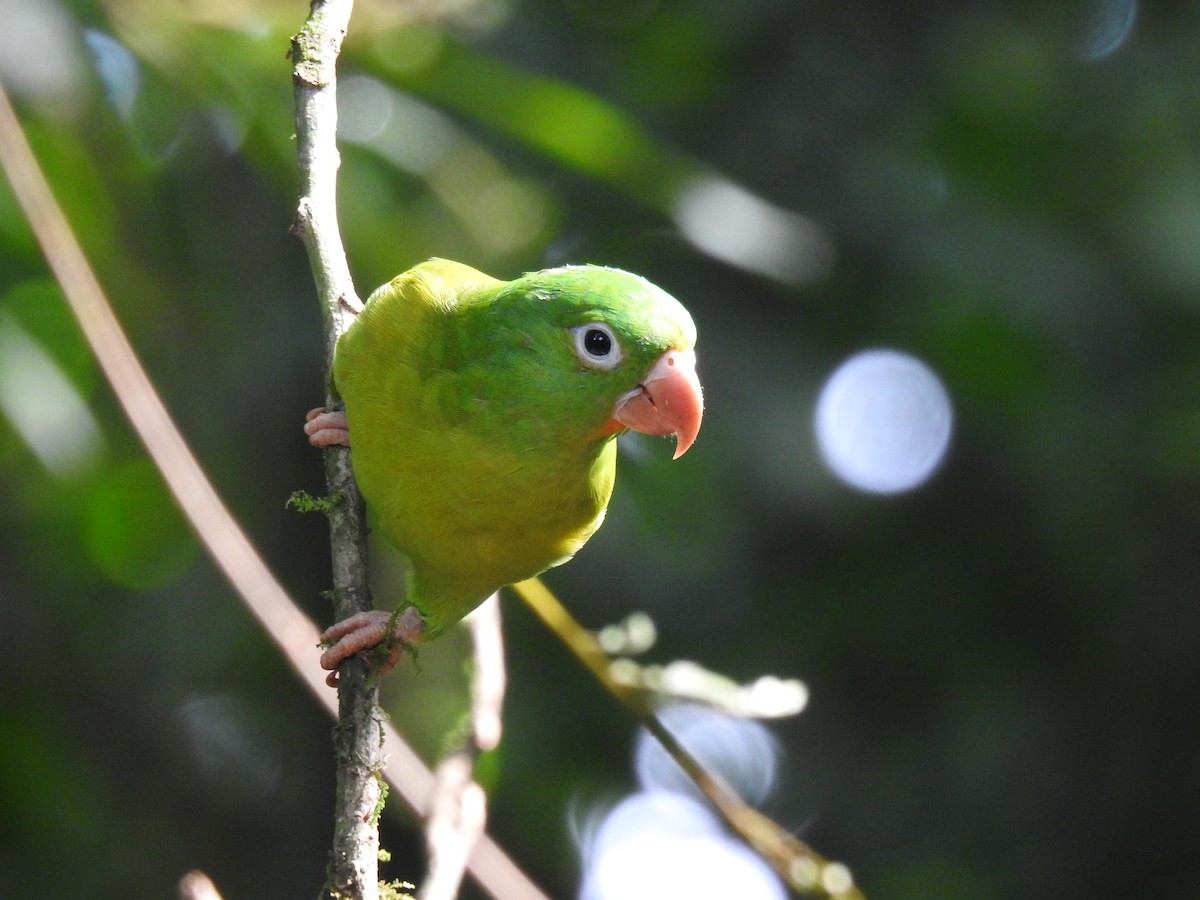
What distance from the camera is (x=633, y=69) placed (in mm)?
5297

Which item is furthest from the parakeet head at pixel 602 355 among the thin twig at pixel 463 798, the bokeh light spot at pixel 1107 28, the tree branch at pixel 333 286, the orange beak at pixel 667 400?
the bokeh light spot at pixel 1107 28

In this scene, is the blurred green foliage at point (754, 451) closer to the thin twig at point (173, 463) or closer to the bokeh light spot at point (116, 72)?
the bokeh light spot at point (116, 72)

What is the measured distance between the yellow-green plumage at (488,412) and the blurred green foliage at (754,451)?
1.38 metres

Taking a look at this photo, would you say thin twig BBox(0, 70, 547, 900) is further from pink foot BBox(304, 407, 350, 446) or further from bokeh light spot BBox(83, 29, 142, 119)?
bokeh light spot BBox(83, 29, 142, 119)

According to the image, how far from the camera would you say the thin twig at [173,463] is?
228 centimetres

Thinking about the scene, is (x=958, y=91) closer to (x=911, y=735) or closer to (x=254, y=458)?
(x=911, y=735)

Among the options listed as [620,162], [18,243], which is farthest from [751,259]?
[18,243]

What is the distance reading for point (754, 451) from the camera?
5.14 meters

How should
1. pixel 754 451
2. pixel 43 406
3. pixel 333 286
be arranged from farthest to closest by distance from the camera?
pixel 754 451
pixel 43 406
pixel 333 286

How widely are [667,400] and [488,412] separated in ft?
1.28

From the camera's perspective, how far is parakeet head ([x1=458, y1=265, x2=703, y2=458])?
2408mm

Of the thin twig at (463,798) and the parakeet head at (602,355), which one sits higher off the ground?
the parakeet head at (602,355)

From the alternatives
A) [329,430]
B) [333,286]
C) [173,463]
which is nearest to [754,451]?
[329,430]

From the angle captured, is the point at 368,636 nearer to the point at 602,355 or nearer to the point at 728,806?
the point at 602,355
